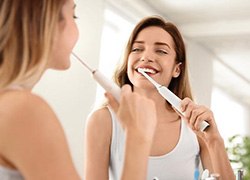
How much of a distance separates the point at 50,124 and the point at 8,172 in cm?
8

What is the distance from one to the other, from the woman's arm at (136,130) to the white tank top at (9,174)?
0.15 meters

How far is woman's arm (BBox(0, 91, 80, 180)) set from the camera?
530 mm

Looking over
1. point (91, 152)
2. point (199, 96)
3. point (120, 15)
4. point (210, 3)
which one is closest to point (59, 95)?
point (120, 15)

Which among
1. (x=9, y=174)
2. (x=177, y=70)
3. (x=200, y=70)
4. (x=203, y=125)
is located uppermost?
(x=200, y=70)

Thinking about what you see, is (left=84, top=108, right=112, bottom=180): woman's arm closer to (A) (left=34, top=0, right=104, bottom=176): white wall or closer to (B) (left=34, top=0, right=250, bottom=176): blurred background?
(B) (left=34, top=0, right=250, bottom=176): blurred background

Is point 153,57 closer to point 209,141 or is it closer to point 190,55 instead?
point 209,141

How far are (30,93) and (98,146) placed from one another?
535mm

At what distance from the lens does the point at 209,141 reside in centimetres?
113

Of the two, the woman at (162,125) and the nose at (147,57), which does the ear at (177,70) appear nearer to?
the woman at (162,125)

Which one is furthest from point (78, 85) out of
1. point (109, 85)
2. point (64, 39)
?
point (64, 39)

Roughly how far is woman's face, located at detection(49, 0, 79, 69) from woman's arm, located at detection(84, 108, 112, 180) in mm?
441

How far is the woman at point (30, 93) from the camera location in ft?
1.75

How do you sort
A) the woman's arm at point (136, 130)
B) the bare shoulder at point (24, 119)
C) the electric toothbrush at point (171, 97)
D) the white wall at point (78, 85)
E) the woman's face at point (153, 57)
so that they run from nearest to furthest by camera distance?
the bare shoulder at point (24, 119)
the woman's arm at point (136, 130)
the electric toothbrush at point (171, 97)
the woman's face at point (153, 57)
the white wall at point (78, 85)

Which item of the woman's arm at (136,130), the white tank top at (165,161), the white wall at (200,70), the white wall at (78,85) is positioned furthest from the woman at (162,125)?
the white wall at (200,70)
